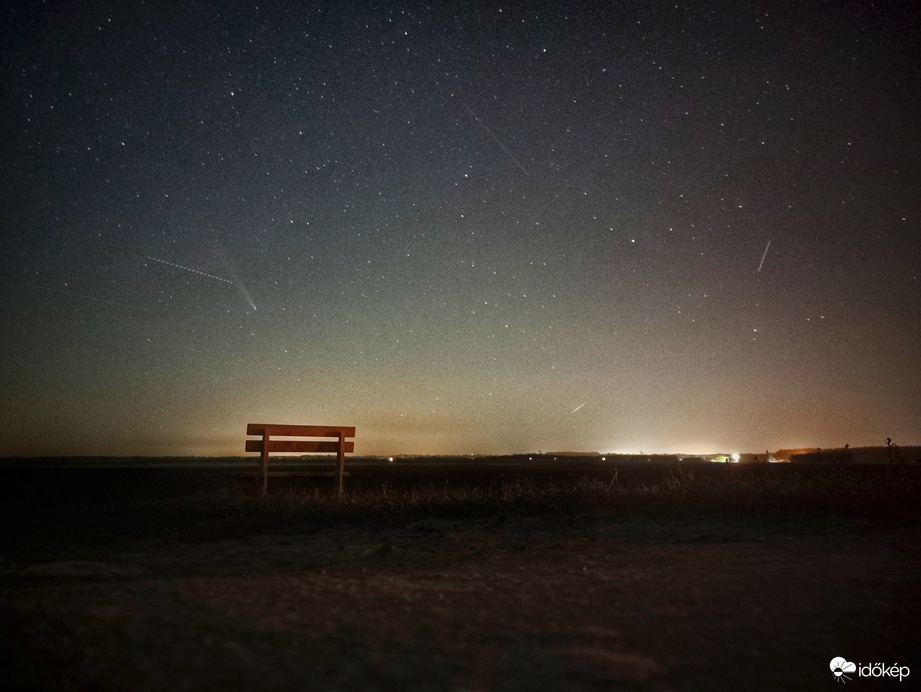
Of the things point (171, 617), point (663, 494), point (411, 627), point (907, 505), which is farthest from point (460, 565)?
point (907, 505)

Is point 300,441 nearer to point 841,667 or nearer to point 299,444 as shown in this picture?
point 299,444

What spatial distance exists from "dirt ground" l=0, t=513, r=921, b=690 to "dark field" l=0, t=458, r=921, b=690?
0.01 meters

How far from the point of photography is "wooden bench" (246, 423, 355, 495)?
12.9m

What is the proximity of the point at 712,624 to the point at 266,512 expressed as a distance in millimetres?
8450

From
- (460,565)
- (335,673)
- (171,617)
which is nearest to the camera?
(335,673)

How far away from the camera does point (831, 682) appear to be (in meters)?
2.40

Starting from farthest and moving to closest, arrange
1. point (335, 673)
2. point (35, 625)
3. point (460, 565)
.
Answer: point (460, 565) < point (35, 625) < point (335, 673)

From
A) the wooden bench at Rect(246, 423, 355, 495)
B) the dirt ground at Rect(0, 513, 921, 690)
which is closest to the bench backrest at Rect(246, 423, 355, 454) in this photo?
the wooden bench at Rect(246, 423, 355, 495)

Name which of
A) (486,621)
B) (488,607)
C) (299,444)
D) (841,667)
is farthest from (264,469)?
(841,667)

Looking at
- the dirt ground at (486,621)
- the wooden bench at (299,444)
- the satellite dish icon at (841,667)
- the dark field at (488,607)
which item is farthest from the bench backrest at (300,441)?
the satellite dish icon at (841,667)

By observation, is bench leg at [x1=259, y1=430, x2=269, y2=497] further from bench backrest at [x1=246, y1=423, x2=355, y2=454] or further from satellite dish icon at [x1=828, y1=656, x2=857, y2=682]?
satellite dish icon at [x1=828, y1=656, x2=857, y2=682]

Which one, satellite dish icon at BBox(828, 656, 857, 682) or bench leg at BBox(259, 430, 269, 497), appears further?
bench leg at BBox(259, 430, 269, 497)

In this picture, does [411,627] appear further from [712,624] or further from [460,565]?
[460,565]

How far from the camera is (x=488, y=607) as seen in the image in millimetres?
3564
